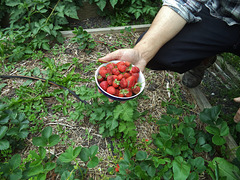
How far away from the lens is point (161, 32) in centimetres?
169

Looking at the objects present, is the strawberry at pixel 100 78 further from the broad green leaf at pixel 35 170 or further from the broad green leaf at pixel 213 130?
the broad green leaf at pixel 213 130

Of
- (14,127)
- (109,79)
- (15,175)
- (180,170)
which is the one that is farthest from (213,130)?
(14,127)

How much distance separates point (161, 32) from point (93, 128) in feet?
3.72

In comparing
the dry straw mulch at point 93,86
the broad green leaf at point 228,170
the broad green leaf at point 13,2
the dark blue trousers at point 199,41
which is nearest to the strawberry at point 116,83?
the dark blue trousers at point 199,41

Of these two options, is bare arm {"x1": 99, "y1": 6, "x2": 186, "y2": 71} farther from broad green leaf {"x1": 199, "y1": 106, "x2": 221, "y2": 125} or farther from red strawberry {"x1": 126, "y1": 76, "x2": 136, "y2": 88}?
broad green leaf {"x1": 199, "y1": 106, "x2": 221, "y2": 125}

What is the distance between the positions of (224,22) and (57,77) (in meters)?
1.86

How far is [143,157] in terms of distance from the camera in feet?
4.77

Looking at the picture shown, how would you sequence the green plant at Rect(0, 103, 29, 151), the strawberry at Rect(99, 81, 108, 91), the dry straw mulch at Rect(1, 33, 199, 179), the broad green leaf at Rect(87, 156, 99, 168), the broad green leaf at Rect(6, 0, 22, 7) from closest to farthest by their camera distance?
the broad green leaf at Rect(87, 156, 99, 168) → the strawberry at Rect(99, 81, 108, 91) → the green plant at Rect(0, 103, 29, 151) → the dry straw mulch at Rect(1, 33, 199, 179) → the broad green leaf at Rect(6, 0, 22, 7)

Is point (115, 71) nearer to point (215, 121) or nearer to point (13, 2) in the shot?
point (215, 121)

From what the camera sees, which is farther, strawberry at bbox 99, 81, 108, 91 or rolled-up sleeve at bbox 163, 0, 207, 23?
rolled-up sleeve at bbox 163, 0, 207, 23

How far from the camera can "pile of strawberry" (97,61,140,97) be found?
1.38 meters

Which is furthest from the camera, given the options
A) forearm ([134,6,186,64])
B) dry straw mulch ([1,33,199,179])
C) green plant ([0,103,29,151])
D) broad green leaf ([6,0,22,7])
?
broad green leaf ([6,0,22,7])

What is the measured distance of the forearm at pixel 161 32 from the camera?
1.67 metres

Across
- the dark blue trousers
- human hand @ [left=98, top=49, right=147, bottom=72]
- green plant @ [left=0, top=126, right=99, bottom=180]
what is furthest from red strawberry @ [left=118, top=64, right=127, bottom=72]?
green plant @ [left=0, top=126, right=99, bottom=180]
